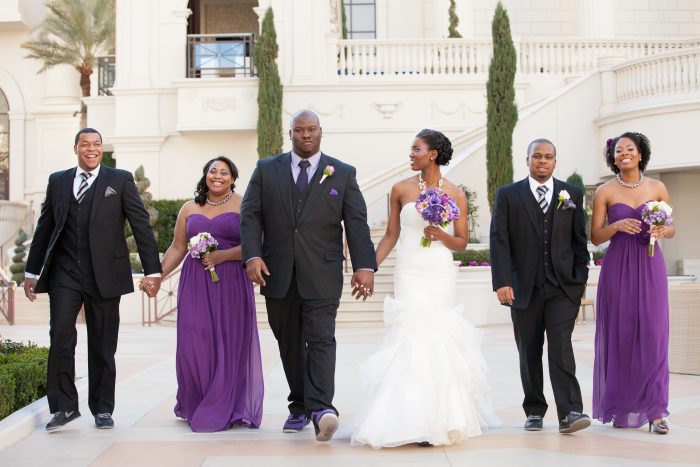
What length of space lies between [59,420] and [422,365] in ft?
8.74

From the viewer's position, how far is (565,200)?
761 centimetres

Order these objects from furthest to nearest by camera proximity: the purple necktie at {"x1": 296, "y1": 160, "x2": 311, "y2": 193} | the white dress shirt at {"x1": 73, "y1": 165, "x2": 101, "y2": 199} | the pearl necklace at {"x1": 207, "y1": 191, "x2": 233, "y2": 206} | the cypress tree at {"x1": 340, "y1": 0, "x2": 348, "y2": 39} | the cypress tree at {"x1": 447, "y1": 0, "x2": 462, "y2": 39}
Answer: the cypress tree at {"x1": 340, "y1": 0, "x2": 348, "y2": 39} < the cypress tree at {"x1": 447, "y1": 0, "x2": 462, "y2": 39} < the pearl necklace at {"x1": 207, "y1": 191, "x2": 233, "y2": 206} < the white dress shirt at {"x1": 73, "y1": 165, "x2": 101, "y2": 199} < the purple necktie at {"x1": 296, "y1": 160, "x2": 311, "y2": 193}

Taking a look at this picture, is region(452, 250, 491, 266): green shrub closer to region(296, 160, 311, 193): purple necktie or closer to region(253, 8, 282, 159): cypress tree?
region(253, 8, 282, 159): cypress tree

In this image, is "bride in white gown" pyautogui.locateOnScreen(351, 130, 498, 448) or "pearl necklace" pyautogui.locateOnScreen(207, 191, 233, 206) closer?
"bride in white gown" pyautogui.locateOnScreen(351, 130, 498, 448)

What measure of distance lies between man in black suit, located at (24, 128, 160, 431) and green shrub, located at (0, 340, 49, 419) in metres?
0.39

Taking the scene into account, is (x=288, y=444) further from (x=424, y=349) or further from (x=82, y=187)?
(x=82, y=187)

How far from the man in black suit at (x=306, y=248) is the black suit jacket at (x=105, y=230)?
1008 mm

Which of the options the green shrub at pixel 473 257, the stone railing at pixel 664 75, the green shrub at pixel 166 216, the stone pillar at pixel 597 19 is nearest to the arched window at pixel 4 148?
the green shrub at pixel 166 216

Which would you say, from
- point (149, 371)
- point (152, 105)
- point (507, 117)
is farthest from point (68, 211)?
point (152, 105)

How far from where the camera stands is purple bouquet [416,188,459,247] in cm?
726

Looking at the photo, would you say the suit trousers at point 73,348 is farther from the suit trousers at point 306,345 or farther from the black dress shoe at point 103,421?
the suit trousers at point 306,345

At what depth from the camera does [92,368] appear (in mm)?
7812

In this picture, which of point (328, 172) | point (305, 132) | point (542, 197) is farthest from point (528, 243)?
point (305, 132)

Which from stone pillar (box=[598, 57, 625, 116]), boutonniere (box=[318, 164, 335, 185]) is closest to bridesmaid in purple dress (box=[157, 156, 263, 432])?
boutonniere (box=[318, 164, 335, 185])
